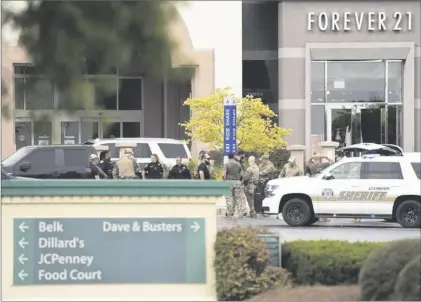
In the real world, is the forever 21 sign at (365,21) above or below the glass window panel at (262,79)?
above

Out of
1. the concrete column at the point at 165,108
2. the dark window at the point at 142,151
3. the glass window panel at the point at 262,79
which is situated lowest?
the dark window at the point at 142,151

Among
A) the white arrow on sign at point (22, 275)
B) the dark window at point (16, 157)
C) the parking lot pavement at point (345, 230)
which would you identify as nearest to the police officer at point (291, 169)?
the parking lot pavement at point (345, 230)

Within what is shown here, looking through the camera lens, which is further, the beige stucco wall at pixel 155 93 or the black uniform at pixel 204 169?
the black uniform at pixel 204 169

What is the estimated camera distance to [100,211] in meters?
8.41

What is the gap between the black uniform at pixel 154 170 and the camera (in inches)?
416

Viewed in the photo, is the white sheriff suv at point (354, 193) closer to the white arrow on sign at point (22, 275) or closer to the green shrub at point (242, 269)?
the green shrub at point (242, 269)

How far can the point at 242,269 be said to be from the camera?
8289 mm

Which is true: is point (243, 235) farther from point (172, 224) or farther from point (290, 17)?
point (290, 17)

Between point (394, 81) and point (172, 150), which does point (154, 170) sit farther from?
point (394, 81)

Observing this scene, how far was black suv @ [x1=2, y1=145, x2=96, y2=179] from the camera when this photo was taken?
10.2 meters

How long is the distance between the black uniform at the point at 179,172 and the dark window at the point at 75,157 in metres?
1.42

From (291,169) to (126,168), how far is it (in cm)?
588

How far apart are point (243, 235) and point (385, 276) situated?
160 centimetres

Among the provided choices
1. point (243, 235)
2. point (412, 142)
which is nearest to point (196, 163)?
point (243, 235)
